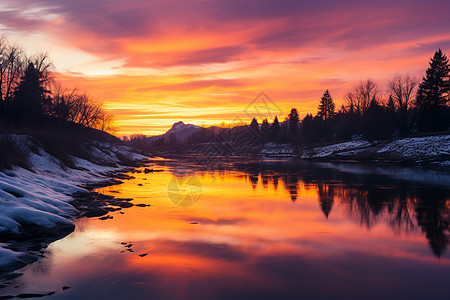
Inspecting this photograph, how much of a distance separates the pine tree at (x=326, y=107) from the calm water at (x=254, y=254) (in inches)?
3836

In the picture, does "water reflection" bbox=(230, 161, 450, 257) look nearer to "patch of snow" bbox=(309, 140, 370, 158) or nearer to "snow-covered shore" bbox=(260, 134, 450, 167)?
"snow-covered shore" bbox=(260, 134, 450, 167)

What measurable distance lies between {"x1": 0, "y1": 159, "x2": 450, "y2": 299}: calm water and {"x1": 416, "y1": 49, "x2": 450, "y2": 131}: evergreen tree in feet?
171

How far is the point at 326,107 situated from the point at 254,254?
108m

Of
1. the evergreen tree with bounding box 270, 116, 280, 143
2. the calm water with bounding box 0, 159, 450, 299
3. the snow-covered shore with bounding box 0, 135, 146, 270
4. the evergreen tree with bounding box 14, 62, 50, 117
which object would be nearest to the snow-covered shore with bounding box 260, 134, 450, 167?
the calm water with bounding box 0, 159, 450, 299

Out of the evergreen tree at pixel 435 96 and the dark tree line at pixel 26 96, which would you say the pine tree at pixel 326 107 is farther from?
the dark tree line at pixel 26 96

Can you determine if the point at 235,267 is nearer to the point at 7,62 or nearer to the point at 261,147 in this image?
the point at 7,62

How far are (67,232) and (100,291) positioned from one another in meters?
4.95

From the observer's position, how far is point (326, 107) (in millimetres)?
109688

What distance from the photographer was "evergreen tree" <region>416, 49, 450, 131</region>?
59156 mm

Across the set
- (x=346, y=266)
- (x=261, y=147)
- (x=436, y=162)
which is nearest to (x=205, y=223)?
(x=346, y=266)

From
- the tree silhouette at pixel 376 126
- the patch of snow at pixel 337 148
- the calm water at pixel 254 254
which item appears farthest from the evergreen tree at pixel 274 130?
the calm water at pixel 254 254

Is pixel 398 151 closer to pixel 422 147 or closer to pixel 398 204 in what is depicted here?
pixel 422 147

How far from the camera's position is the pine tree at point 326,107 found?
10931cm

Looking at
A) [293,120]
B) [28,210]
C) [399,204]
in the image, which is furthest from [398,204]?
[293,120]
